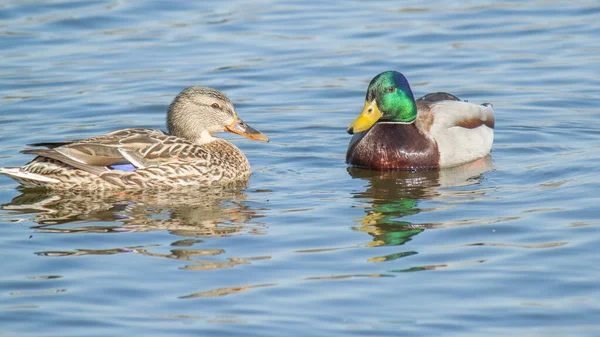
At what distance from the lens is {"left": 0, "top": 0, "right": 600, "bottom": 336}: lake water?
283 inches

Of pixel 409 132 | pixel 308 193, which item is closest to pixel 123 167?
pixel 308 193

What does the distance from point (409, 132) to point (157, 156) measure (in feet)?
8.55

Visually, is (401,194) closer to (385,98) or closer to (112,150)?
(385,98)

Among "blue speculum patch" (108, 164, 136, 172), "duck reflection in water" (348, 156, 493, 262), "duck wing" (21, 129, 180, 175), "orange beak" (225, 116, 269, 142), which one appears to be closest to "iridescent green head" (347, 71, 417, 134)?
"duck reflection in water" (348, 156, 493, 262)

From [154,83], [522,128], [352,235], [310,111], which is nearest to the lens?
[352,235]

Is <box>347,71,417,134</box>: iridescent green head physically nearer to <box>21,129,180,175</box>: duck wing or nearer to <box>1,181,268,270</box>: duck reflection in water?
<box>1,181,268,270</box>: duck reflection in water

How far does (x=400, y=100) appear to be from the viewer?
11.3 m

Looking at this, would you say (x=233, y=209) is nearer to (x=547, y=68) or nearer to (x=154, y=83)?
(x=154, y=83)

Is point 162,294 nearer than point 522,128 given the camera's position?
Yes

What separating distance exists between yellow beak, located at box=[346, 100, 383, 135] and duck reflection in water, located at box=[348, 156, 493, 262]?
0.42 metres

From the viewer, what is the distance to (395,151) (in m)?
11.3

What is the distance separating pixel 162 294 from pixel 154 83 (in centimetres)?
759

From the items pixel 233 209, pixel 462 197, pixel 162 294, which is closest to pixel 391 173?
pixel 462 197

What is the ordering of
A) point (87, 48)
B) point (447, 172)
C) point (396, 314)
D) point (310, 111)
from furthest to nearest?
point (87, 48) < point (310, 111) < point (447, 172) < point (396, 314)
